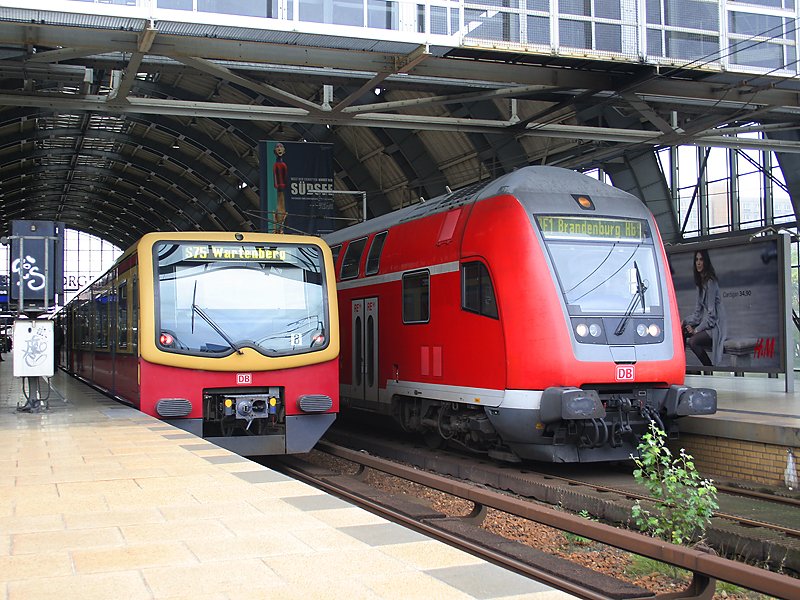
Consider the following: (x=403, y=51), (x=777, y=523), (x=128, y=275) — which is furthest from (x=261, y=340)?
(x=777, y=523)

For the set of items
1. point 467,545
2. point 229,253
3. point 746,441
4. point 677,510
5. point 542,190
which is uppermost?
point 542,190

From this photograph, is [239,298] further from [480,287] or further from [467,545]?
[467,545]

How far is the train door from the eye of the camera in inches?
567

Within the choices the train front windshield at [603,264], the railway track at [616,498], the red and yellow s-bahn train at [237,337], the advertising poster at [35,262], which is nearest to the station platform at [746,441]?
the railway track at [616,498]

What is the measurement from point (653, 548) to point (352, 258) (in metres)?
10.3

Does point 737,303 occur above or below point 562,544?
above

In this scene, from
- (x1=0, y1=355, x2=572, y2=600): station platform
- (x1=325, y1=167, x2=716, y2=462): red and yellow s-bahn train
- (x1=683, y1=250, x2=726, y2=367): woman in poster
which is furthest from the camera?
(x1=683, y1=250, x2=726, y2=367): woman in poster

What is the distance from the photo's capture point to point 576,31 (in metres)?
14.2

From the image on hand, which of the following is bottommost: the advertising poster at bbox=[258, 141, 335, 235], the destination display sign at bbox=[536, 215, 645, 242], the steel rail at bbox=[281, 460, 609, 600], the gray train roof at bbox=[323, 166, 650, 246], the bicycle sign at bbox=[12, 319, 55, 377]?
the steel rail at bbox=[281, 460, 609, 600]

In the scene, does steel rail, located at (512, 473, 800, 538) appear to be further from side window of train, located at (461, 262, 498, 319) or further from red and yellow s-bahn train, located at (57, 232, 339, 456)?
red and yellow s-bahn train, located at (57, 232, 339, 456)

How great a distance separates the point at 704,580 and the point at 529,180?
6.39 metres

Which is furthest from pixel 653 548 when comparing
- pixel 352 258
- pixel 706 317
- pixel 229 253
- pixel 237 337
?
pixel 706 317

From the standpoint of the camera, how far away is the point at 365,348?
1482 cm

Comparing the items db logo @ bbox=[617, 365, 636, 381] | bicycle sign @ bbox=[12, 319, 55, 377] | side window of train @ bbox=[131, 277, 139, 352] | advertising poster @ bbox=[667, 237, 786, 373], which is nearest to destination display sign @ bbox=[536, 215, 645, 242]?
db logo @ bbox=[617, 365, 636, 381]
